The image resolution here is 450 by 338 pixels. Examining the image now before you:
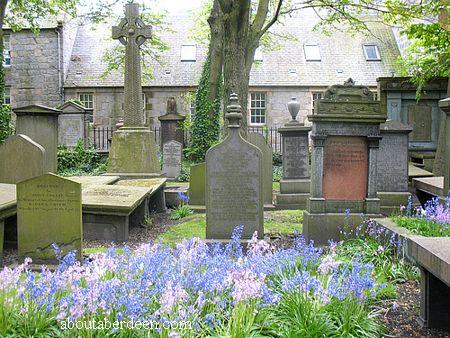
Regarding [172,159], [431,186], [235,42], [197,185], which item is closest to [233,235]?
[431,186]

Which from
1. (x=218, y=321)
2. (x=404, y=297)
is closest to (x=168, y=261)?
(x=218, y=321)

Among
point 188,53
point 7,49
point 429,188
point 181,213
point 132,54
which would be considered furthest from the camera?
point 188,53

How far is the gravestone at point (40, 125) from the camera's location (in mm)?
11938

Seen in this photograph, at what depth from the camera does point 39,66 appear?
3112cm

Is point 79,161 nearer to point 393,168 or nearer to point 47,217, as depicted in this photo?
point 393,168

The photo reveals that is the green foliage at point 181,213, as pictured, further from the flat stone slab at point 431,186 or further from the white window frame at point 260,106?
the white window frame at point 260,106

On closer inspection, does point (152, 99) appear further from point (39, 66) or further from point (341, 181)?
point (341, 181)

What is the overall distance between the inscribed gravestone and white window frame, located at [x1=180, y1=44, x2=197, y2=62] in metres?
26.4

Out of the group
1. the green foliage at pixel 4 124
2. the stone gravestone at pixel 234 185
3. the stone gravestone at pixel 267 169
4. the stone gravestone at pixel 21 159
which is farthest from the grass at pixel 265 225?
the green foliage at pixel 4 124

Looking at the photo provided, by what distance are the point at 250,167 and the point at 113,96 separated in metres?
25.9

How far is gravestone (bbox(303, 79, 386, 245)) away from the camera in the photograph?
8.04 meters

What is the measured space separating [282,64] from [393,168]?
22572mm

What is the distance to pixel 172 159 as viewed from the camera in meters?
20.5

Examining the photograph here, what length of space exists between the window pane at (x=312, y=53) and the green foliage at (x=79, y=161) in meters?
16.5
